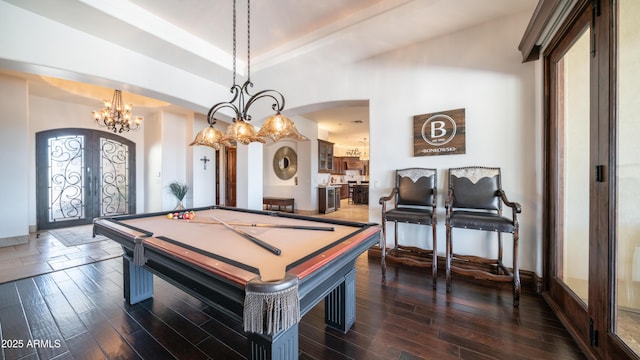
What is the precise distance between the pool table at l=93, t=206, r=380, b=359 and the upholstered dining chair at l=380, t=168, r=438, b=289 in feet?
3.21

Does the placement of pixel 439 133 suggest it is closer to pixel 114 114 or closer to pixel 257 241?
pixel 257 241

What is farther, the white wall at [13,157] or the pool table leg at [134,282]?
the white wall at [13,157]

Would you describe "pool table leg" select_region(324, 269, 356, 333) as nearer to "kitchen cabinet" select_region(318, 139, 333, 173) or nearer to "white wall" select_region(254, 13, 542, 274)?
"white wall" select_region(254, 13, 542, 274)

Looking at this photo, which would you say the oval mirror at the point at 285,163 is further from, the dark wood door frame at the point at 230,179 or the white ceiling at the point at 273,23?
the white ceiling at the point at 273,23

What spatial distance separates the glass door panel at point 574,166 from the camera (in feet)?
5.56

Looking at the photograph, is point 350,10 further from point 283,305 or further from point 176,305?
point 176,305

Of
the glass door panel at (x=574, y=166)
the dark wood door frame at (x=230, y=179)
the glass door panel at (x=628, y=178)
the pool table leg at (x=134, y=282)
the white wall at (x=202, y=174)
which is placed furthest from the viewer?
the dark wood door frame at (x=230, y=179)

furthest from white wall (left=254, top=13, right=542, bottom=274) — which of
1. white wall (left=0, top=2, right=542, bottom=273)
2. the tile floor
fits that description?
the tile floor

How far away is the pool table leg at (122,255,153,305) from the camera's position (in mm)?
2098

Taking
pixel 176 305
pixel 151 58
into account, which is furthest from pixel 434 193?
pixel 151 58

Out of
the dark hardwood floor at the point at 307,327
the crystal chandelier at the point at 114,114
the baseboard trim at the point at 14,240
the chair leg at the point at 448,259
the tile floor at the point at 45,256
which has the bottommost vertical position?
the dark hardwood floor at the point at 307,327

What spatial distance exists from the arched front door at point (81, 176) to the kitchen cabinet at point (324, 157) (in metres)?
5.20

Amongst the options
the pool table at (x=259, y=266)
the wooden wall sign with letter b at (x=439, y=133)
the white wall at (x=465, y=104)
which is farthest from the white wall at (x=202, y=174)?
the wooden wall sign with letter b at (x=439, y=133)

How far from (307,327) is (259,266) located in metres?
1.04
